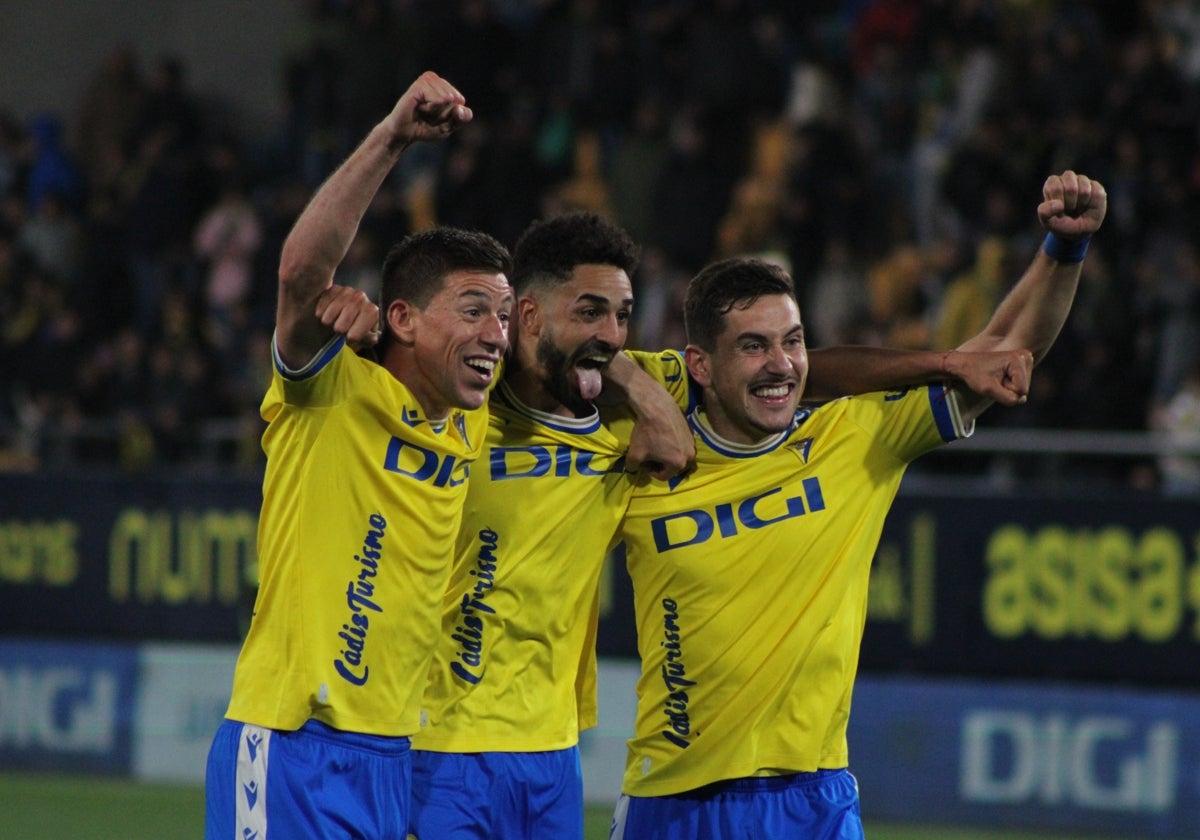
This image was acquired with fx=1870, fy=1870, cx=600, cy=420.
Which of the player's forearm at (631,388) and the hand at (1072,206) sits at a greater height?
the hand at (1072,206)

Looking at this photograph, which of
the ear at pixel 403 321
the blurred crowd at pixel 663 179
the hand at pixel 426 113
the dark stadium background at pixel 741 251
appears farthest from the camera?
the blurred crowd at pixel 663 179

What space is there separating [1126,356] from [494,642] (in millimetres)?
7635

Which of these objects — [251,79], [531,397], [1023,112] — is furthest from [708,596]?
[251,79]

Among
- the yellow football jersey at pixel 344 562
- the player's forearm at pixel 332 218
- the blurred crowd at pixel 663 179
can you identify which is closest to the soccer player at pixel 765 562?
the yellow football jersey at pixel 344 562

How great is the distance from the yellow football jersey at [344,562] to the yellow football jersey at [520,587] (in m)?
0.28

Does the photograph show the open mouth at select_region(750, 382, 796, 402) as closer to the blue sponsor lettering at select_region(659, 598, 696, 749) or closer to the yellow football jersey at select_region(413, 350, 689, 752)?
the yellow football jersey at select_region(413, 350, 689, 752)

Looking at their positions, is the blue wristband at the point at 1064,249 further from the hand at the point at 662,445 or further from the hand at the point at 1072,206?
the hand at the point at 662,445

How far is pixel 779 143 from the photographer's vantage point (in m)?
13.5

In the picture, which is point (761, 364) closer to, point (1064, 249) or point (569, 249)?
point (569, 249)

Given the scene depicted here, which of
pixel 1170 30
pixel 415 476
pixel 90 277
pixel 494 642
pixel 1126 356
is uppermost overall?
pixel 1170 30

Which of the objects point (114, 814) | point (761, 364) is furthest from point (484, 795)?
point (114, 814)

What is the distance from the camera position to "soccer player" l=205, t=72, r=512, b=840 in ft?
14.4

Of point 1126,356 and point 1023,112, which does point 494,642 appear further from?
point 1023,112

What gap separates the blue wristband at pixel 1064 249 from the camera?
4867 mm
